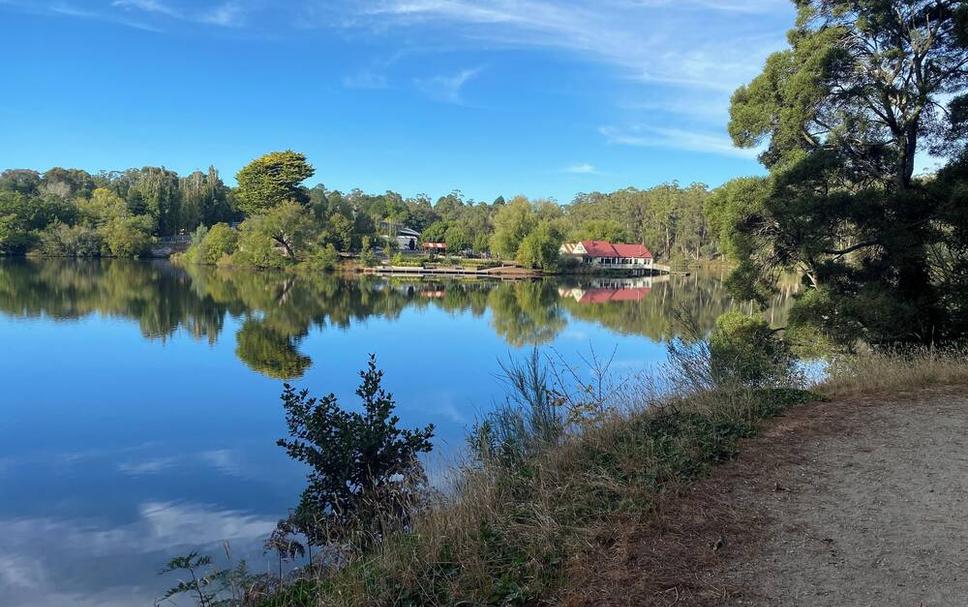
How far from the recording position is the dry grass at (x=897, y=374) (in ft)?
25.1

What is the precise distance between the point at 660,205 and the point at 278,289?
→ 6440 cm

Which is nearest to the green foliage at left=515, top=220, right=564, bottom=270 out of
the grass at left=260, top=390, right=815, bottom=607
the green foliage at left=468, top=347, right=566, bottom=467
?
the green foliage at left=468, top=347, right=566, bottom=467

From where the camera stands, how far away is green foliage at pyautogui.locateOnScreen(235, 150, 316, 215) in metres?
69.9

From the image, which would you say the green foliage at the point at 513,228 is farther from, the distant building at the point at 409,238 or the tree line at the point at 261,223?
the distant building at the point at 409,238

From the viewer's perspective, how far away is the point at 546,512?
386 centimetres

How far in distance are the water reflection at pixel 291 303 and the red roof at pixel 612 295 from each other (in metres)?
0.08

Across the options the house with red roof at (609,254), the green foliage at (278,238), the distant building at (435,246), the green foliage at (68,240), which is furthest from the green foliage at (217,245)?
the house with red roof at (609,254)

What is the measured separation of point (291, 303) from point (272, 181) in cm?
4263

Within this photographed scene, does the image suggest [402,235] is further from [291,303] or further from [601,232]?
[291,303]

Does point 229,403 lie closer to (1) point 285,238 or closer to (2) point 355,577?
(2) point 355,577

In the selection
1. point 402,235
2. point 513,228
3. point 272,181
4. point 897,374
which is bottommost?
point 897,374

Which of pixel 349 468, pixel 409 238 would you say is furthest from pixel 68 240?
pixel 349 468

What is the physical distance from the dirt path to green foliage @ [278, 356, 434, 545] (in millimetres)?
2350

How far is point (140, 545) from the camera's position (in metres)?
6.61
